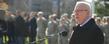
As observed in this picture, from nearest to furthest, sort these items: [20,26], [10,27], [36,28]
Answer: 1. [10,27]
2. [20,26]
3. [36,28]

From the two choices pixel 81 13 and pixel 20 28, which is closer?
pixel 81 13

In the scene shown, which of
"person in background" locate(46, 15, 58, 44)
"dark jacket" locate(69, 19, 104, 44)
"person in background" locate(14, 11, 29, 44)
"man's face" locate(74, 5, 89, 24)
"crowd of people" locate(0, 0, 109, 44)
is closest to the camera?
"dark jacket" locate(69, 19, 104, 44)

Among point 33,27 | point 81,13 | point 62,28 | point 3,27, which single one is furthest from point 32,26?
point 81,13

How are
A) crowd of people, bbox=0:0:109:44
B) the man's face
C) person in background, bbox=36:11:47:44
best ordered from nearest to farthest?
the man's face < crowd of people, bbox=0:0:109:44 < person in background, bbox=36:11:47:44

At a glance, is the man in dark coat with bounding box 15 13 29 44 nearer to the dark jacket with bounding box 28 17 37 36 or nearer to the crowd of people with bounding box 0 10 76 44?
the crowd of people with bounding box 0 10 76 44

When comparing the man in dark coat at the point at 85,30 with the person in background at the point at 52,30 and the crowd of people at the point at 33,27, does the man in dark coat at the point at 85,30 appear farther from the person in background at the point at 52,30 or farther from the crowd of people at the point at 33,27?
the person in background at the point at 52,30

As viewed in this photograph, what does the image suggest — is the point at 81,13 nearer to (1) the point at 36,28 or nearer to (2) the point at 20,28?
(2) the point at 20,28

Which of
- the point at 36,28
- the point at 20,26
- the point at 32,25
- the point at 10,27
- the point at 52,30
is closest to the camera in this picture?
the point at 10,27

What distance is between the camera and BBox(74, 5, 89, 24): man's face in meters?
6.76

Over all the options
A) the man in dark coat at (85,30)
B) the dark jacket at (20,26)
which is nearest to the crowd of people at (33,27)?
the dark jacket at (20,26)

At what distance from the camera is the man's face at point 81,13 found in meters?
6.76

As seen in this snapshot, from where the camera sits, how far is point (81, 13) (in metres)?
6.78

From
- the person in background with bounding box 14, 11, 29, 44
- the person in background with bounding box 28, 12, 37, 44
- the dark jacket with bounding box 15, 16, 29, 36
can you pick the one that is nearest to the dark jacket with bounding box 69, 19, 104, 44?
the person in background with bounding box 14, 11, 29, 44

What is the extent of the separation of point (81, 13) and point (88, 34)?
1.08ft
